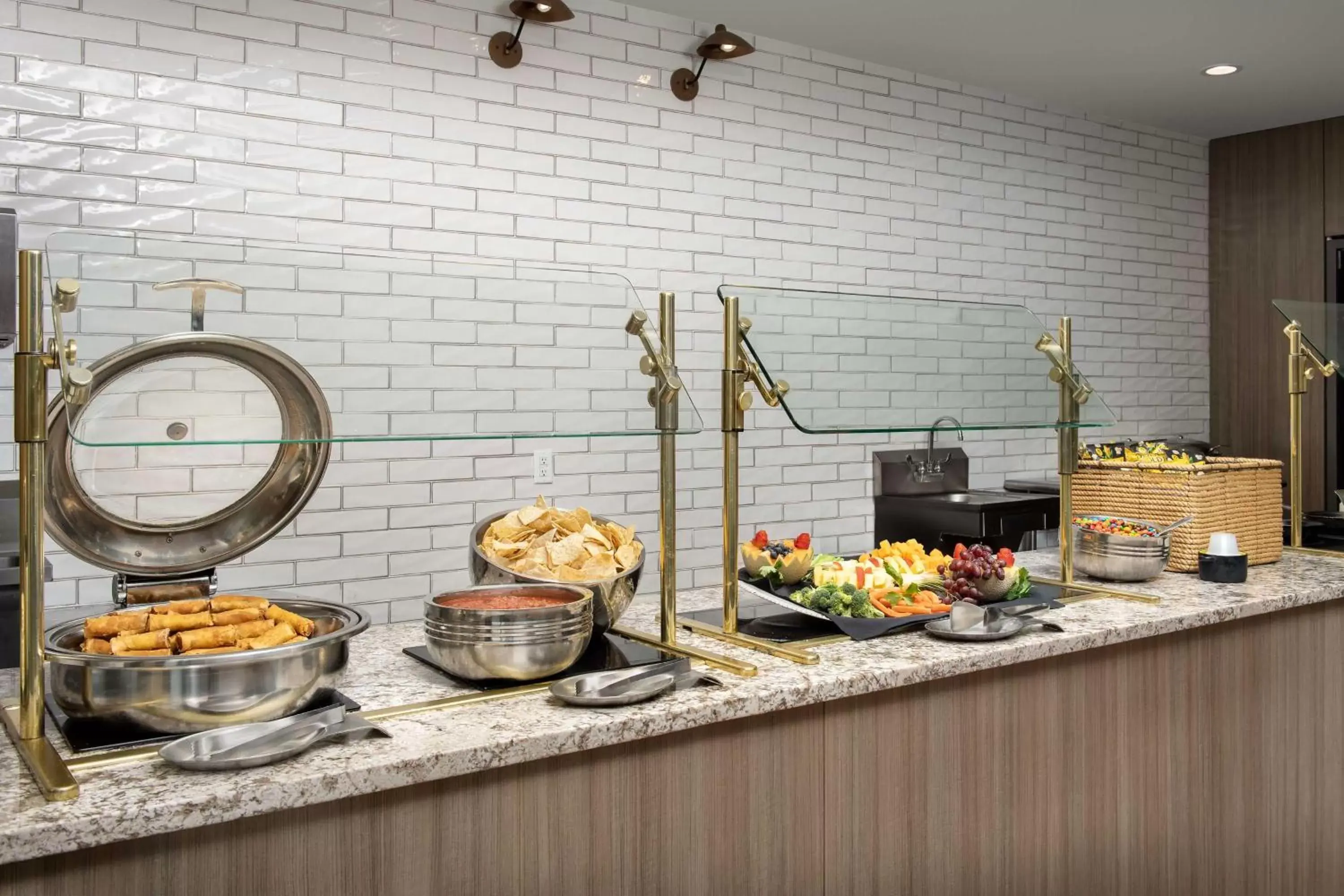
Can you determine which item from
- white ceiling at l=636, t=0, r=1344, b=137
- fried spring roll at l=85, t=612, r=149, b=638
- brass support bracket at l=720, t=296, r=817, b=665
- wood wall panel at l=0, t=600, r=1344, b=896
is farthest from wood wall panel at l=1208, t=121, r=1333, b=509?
fried spring roll at l=85, t=612, r=149, b=638

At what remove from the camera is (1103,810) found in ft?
7.44

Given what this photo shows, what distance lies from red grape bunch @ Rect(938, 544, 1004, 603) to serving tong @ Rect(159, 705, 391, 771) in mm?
1347

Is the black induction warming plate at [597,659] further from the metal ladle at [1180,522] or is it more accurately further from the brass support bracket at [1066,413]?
the metal ladle at [1180,522]

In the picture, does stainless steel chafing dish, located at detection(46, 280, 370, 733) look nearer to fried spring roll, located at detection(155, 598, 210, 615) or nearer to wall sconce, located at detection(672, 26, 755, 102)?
fried spring roll, located at detection(155, 598, 210, 615)

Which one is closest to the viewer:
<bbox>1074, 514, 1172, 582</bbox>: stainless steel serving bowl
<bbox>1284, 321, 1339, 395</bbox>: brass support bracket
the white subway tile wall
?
the white subway tile wall

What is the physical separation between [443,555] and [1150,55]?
143 inches

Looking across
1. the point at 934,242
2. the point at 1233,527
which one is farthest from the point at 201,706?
the point at 934,242

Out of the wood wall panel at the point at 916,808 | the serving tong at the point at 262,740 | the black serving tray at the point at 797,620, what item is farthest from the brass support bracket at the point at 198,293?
the black serving tray at the point at 797,620

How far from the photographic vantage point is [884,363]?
2133 mm

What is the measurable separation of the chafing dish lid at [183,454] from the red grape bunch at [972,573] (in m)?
1.37

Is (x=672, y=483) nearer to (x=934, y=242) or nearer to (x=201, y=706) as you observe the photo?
(x=201, y=706)

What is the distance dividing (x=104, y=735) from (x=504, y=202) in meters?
2.74

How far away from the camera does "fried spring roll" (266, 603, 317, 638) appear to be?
5.50ft

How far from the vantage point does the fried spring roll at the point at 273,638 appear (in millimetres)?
1562
